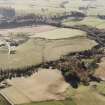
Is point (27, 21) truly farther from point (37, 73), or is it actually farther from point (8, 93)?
point (8, 93)

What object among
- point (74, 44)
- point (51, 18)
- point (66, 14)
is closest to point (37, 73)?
point (74, 44)

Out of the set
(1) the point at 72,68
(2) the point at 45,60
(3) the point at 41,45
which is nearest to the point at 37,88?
(1) the point at 72,68

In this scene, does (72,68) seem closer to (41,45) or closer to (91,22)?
(41,45)

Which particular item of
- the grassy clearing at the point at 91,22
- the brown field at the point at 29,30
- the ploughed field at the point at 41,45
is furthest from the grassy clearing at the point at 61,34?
the grassy clearing at the point at 91,22

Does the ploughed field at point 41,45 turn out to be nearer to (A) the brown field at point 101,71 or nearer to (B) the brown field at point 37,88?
(B) the brown field at point 37,88

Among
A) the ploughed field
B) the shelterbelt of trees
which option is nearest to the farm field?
the ploughed field

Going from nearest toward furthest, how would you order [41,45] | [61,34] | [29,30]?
[41,45]
[61,34]
[29,30]
